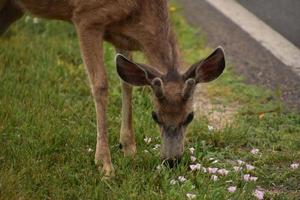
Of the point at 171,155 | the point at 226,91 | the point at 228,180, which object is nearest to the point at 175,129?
the point at 171,155

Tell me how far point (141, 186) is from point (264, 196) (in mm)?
914

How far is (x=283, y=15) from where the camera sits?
30.1ft

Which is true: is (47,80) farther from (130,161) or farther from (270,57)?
(270,57)

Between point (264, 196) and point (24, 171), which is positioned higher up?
point (24, 171)

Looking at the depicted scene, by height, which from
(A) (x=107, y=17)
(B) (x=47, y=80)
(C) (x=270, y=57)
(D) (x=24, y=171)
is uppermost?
(A) (x=107, y=17)

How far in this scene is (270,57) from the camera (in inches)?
351

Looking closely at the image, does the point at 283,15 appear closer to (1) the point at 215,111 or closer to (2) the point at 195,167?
(1) the point at 215,111

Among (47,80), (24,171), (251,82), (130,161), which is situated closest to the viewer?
(24,171)

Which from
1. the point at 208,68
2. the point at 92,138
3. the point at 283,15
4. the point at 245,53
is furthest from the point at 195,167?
the point at 283,15

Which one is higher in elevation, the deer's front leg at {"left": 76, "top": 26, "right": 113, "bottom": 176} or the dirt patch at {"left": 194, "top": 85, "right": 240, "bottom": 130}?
the deer's front leg at {"left": 76, "top": 26, "right": 113, "bottom": 176}

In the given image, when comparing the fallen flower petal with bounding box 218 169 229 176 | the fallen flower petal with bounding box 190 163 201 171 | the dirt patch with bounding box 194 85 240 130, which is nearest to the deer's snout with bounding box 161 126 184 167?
the fallen flower petal with bounding box 190 163 201 171

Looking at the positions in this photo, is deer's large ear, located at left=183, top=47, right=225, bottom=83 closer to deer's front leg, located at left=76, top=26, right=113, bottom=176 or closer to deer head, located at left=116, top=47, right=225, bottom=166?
deer head, located at left=116, top=47, right=225, bottom=166

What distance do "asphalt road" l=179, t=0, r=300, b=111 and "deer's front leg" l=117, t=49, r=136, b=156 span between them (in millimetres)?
1831

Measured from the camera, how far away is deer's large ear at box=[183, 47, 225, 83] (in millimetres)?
5660
